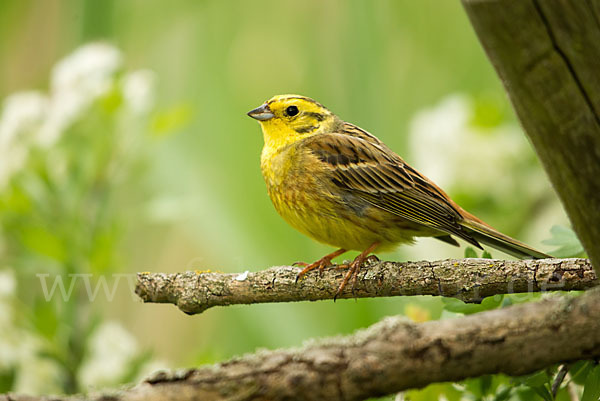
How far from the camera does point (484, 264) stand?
1229 millimetres

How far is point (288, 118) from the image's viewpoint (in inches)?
80.8

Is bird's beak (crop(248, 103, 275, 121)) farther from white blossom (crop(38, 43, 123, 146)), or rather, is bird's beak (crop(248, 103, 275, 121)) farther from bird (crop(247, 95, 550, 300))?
white blossom (crop(38, 43, 123, 146))

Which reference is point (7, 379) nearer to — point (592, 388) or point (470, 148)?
point (592, 388)

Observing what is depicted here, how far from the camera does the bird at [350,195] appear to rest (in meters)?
1.82

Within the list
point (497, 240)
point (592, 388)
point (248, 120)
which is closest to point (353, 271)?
point (497, 240)

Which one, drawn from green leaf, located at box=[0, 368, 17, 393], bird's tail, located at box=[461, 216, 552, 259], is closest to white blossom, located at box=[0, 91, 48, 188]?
green leaf, located at box=[0, 368, 17, 393]

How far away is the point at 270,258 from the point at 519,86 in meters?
2.23

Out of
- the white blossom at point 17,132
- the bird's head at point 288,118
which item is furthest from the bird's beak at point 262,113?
the white blossom at point 17,132

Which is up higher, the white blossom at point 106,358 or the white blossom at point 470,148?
the white blossom at point 470,148

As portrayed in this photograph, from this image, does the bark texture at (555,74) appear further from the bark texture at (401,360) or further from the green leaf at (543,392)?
the green leaf at (543,392)

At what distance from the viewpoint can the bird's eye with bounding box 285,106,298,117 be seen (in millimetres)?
2035

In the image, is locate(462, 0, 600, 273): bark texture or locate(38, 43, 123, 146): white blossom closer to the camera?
locate(462, 0, 600, 273): bark texture

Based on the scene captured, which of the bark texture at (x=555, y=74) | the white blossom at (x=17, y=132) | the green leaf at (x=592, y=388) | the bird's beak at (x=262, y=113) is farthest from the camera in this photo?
the white blossom at (x=17, y=132)

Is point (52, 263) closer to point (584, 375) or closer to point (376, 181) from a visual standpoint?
point (376, 181)
